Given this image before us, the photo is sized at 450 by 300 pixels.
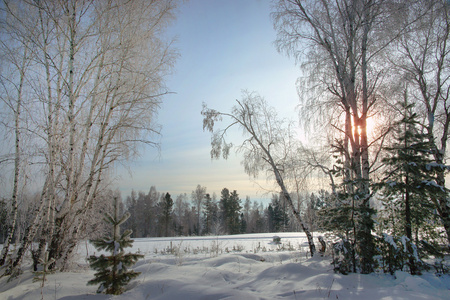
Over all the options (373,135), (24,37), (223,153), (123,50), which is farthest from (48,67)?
(373,135)

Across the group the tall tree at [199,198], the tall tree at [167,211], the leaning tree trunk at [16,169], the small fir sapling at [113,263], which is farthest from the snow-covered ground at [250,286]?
the tall tree at [199,198]

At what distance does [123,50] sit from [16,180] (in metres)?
4.18

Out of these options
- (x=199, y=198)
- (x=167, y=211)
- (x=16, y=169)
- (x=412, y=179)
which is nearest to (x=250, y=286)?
(x=412, y=179)

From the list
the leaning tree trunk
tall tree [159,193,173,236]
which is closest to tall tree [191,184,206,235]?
tall tree [159,193,173,236]

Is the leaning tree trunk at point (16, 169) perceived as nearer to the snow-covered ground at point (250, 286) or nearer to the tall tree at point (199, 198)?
the snow-covered ground at point (250, 286)

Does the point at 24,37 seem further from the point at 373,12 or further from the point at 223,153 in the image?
the point at 373,12

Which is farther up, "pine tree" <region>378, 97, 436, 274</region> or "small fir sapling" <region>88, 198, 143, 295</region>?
"pine tree" <region>378, 97, 436, 274</region>

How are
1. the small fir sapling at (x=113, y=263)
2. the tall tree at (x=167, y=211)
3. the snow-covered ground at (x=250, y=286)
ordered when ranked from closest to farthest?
the small fir sapling at (x=113, y=263) → the snow-covered ground at (x=250, y=286) → the tall tree at (x=167, y=211)

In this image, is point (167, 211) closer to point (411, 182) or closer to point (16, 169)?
point (16, 169)

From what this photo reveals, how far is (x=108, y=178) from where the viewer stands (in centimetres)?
727

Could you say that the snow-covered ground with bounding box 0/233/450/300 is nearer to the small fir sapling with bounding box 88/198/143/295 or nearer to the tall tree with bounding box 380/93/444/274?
the small fir sapling with bounding box 88/198/143/295

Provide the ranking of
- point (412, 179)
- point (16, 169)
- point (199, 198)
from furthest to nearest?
1. point (199, 198)
2. point (16, 169)
3. point (412, 179)

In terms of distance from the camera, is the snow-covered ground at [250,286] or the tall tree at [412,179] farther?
the tall tree at [412,179]

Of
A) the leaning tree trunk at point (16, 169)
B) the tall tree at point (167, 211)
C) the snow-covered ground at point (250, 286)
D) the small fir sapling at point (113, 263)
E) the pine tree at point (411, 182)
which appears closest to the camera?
the small fir sapling at point (113, 263)
